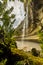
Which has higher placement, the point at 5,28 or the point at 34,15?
the point at 5,28

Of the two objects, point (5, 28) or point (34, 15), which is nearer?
point (5, 28)

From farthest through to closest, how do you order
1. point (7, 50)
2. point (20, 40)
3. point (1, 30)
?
point (20, 40) < point (1, 30) < point (7, 50)

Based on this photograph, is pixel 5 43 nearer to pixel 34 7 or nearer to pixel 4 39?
pixel 4 39

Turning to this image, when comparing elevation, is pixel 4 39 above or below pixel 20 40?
above

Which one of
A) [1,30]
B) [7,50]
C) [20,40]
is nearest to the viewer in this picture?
[7,50]

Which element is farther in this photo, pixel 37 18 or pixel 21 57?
pixel 37 18

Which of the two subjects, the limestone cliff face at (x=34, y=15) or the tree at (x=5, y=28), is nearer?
the tree at (x=5, y=28)

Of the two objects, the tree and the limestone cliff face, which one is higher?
the tree

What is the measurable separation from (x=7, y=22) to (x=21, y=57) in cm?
33

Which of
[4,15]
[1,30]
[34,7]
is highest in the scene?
[4,15]

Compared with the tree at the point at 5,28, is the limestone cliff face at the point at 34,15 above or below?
below

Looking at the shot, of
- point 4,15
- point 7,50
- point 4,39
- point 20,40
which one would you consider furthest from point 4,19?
point 20,40

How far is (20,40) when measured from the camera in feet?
12.7

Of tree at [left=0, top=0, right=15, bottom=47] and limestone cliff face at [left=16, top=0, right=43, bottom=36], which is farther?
limestone cliff face at [left=16, top=0, right=43, bottom=36]
